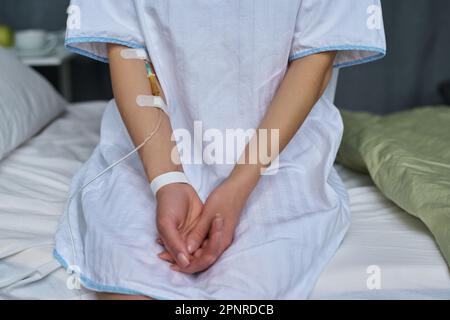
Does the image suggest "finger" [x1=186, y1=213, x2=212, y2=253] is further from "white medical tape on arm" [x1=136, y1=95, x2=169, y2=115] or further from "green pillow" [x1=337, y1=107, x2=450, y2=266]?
"green pillow" [x1=337, y1=107, x2=450, y2=266]

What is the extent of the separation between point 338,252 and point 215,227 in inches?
8.4

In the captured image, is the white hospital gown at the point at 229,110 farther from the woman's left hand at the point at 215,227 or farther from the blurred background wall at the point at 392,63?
the blurred background wall at the point at 392,63

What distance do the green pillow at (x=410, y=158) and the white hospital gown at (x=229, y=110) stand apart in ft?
0.38

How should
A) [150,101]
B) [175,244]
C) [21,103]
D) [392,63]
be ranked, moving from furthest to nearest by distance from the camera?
[392,63] → [21,103] → [150,101] → [175,244]

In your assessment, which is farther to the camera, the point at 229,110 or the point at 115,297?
the point at 229,110

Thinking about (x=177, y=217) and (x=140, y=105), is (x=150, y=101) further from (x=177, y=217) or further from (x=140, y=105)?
(x=177, y=217)

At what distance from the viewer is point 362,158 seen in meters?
1.29

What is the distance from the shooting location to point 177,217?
0.86m

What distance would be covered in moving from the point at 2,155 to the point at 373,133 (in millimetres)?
731

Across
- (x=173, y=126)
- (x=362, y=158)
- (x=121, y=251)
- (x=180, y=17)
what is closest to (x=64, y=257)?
(x=121, y=251)

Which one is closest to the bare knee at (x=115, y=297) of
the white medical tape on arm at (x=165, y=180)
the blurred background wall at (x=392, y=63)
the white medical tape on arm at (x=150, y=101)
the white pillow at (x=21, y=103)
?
the white medical tape on arm at (x=165, y=180)

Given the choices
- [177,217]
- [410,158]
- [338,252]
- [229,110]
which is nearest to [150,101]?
[229,110]

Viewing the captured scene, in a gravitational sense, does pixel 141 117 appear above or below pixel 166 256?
above

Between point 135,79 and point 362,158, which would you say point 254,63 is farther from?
point 362,158
